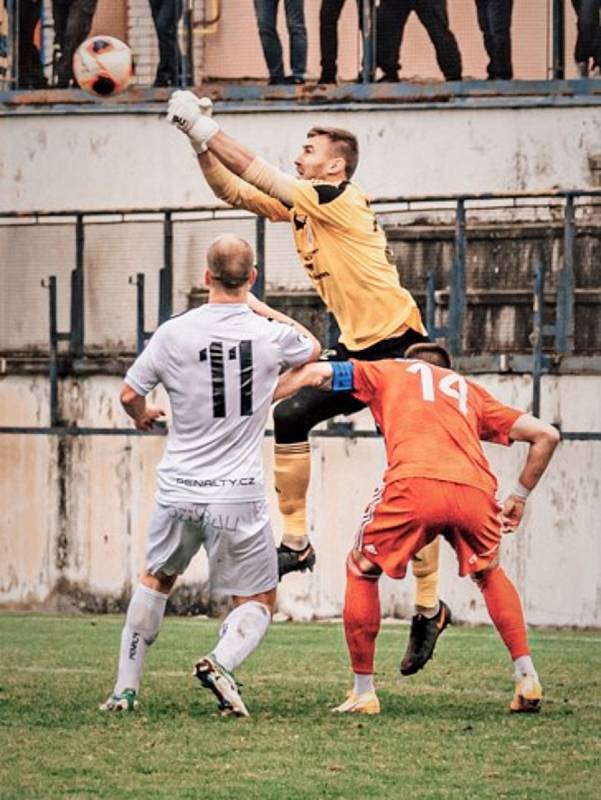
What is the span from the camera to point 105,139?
22.5 metres

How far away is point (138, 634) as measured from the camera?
11.2m

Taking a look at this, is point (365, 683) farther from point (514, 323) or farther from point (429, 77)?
point (429, 77)

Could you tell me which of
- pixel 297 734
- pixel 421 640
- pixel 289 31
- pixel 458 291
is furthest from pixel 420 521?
pixel 289 31

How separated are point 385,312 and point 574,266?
628cm

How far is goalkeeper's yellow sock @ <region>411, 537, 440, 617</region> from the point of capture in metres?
12.4

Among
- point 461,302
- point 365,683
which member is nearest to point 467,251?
point 461,302

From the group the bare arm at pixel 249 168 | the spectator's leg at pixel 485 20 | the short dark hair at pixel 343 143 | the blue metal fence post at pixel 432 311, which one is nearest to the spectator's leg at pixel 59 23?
the spectator's leg at pixel 485 20

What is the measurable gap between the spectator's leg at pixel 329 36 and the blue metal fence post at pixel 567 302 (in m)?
3.98

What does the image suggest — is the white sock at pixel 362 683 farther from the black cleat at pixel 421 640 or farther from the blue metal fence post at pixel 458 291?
the blue metal fence post at pixel 458 291

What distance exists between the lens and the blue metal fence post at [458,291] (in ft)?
61.9

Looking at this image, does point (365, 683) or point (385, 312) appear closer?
point (365, 683)

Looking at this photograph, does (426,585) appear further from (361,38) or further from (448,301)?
(361,38)

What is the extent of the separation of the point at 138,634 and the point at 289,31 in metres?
11.6

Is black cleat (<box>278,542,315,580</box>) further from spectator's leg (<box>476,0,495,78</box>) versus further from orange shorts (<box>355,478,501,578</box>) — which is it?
spectator's leg (<box>476,0,495,78</box>)
